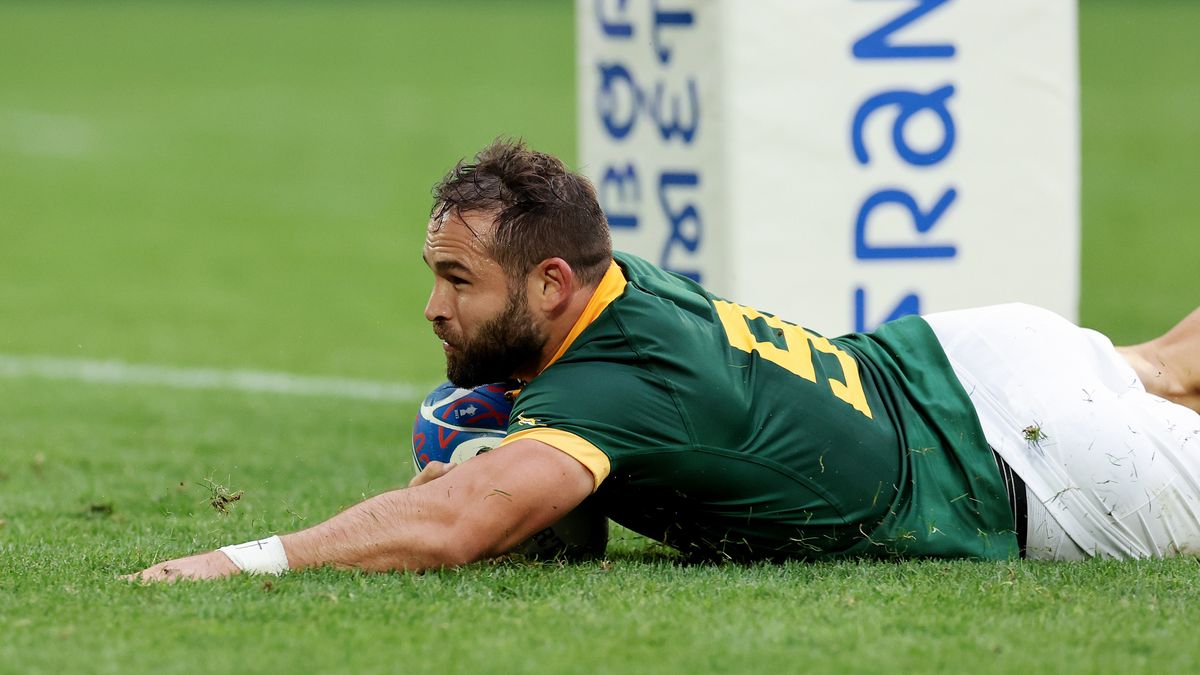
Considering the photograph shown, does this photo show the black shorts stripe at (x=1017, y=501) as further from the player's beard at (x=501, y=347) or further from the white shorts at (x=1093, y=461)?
the player's beard at (x=501, y=347)

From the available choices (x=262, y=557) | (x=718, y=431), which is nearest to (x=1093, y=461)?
(x=718, y=431)

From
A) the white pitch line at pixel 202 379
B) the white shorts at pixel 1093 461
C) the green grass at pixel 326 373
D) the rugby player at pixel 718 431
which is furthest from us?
the white pitch line at pixel 202 379

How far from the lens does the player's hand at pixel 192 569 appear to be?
12.5ft

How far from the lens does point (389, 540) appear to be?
3787 mm

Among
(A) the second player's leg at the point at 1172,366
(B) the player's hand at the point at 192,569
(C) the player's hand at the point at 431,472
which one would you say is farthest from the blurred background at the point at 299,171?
(C) the player's hand at the point at 431,472

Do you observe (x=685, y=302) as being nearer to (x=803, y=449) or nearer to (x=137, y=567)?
(x=803, y=449)

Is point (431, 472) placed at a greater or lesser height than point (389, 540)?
greater

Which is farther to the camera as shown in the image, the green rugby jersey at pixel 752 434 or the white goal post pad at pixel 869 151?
the white goal post pad at pixel 869 151

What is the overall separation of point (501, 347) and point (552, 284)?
7.5 inches

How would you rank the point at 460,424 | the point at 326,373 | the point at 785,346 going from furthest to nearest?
the point at 326,373
the point at 460,424
the point at 785,346

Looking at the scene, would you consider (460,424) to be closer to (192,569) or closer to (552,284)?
(552,284)

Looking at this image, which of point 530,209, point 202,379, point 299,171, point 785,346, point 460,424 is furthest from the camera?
point 299,171

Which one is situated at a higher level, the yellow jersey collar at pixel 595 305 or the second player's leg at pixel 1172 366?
the yellow jersey collar at pixel 595 305

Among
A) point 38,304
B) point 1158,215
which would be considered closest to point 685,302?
point 38,304
